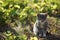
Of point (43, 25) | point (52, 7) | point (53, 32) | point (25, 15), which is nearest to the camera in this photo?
point (43, 25)

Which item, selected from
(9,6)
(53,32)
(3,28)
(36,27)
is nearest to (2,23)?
Answer: (3,28)

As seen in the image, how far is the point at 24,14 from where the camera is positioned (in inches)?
179

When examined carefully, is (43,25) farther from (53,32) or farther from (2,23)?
(2,23)

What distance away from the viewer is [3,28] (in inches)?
170

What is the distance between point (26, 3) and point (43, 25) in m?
1.05

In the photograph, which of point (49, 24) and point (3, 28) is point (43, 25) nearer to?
point (49, 24)

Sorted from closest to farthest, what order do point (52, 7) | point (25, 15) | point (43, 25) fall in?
point (43, 25) < point (25, 15) < point (52, 7)

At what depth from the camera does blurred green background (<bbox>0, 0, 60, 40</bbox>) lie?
431cm

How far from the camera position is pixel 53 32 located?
4.25 meters

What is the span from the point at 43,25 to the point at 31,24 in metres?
0.51

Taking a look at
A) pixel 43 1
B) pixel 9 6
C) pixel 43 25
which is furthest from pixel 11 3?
pixel 43 25

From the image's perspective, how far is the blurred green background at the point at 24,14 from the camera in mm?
4312

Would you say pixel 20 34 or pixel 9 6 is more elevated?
pixel 9 6

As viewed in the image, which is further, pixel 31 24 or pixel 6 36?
pixel 31 24
